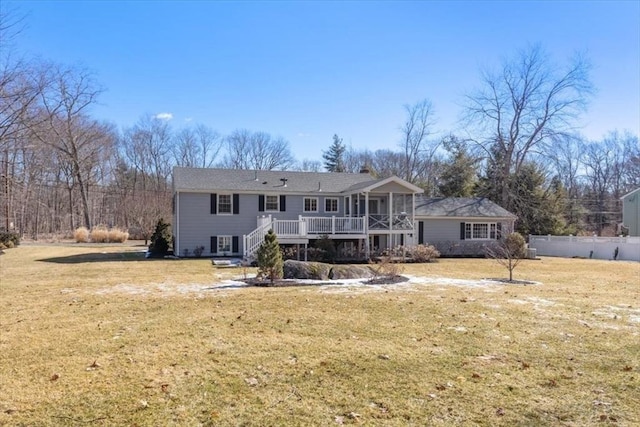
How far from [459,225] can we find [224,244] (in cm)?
1504

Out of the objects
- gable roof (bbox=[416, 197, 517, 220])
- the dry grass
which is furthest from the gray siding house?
the dry grass

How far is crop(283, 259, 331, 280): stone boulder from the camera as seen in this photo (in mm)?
12977

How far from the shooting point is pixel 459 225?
27.8 m

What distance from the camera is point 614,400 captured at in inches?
162

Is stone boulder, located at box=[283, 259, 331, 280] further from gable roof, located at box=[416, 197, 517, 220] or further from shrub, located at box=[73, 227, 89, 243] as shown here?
shrub, located at box=[73, 227, 89, 243]

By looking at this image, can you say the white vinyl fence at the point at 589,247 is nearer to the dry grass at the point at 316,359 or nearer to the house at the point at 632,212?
the house at the point at 632,212

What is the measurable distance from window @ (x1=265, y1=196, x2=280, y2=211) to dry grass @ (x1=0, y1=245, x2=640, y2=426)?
45.9ft

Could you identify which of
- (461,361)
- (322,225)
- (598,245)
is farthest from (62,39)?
(598,245)

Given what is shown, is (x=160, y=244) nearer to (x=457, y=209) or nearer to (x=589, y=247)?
(x=457, y=209)

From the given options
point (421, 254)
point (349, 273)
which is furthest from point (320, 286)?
point (421, 254)

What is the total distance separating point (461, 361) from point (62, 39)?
2079 centimetres

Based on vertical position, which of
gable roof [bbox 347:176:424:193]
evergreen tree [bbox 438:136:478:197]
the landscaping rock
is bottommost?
the landscaping rock

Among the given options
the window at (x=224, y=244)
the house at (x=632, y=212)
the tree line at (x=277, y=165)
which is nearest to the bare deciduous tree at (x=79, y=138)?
the tree line at (x=277, y=165)

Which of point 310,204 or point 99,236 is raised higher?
point 310,204
